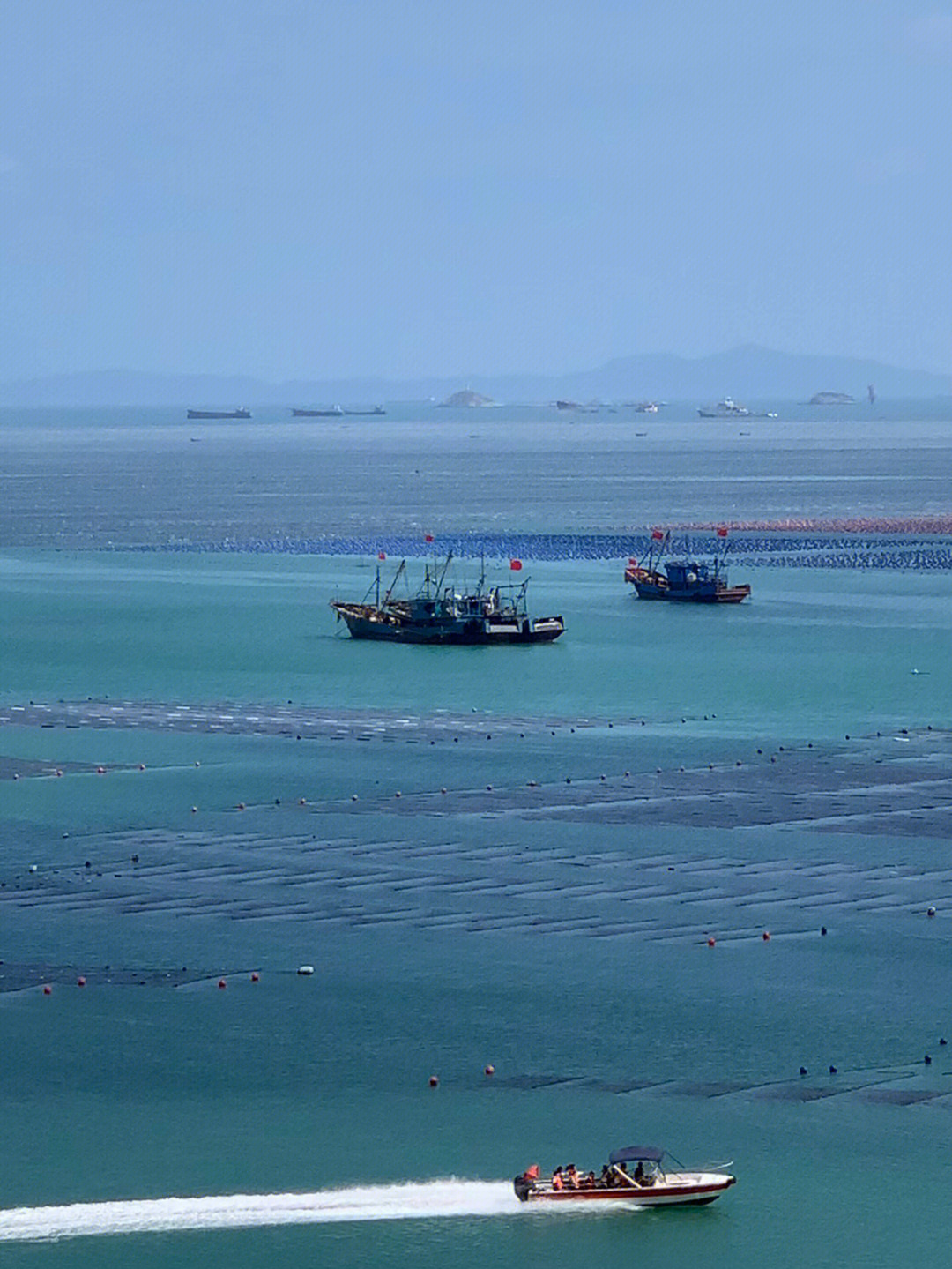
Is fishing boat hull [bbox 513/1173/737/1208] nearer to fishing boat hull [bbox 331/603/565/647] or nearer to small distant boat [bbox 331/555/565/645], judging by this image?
small distant boat [bbox 331/555/565/645]

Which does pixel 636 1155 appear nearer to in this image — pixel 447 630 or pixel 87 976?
pixel 87 976

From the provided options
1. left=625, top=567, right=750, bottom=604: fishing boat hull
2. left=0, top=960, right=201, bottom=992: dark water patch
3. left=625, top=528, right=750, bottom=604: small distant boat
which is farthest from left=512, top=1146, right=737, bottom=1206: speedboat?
left=625, top=528, right=750, bottom=604: small distant boat

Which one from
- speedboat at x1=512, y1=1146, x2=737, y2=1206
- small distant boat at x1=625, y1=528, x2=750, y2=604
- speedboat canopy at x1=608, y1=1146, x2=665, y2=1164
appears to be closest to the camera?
speedboat at x1=512, y1=1146, x2=737, y2=1206

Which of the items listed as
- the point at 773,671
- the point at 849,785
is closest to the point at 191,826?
the point at 849,785

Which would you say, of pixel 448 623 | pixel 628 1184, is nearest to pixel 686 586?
pixel 448 623

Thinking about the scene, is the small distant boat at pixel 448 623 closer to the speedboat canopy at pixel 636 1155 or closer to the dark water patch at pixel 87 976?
the dark water patch at pixel 87 976

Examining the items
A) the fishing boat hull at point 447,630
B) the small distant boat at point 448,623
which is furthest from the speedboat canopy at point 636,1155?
the fishing boat hull at point 447,630
